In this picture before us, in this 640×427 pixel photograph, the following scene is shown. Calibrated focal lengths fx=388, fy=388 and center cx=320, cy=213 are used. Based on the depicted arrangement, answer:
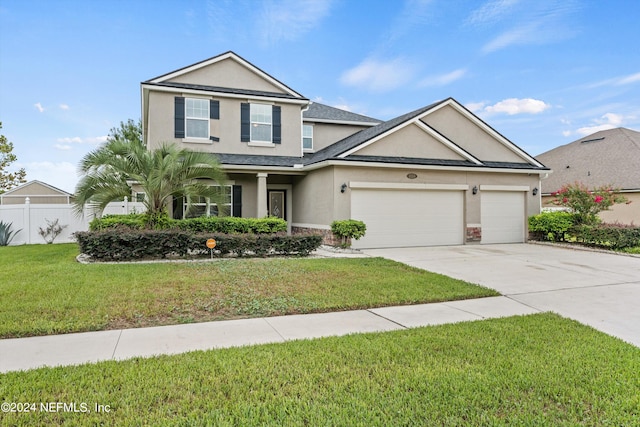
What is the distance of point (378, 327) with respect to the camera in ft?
17.4

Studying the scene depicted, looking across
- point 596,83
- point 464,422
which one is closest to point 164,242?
point 464,422

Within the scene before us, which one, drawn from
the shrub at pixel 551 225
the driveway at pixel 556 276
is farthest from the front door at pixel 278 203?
the shrub at pixel 551 225

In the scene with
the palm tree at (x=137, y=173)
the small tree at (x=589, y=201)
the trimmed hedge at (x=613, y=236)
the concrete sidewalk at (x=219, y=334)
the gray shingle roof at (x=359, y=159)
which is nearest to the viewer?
the concrete sidewalk at (x=219, y=334)

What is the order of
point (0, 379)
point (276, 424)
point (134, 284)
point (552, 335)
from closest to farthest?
point (276, 424) → point (0, 379) → point (552, 335) → point (134, 284)

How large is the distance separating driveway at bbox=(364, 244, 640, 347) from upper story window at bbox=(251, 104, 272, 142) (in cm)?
683

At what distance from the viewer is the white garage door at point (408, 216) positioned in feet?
47.5

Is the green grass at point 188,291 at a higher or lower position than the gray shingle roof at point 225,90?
lower

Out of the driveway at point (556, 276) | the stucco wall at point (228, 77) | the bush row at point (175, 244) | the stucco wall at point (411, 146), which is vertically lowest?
the driveway at point (556, 276)

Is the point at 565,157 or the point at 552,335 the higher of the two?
the point at 565,157

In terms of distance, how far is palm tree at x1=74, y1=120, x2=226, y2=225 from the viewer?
1127 centimetres

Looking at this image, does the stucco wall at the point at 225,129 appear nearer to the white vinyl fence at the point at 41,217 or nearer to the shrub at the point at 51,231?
the white vinyl fence at the point at 41,217

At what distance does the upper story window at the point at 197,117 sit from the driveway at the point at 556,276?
823 cm

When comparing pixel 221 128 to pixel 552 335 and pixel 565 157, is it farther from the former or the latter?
pixel 565 157

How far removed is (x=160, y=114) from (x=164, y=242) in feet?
22.4
